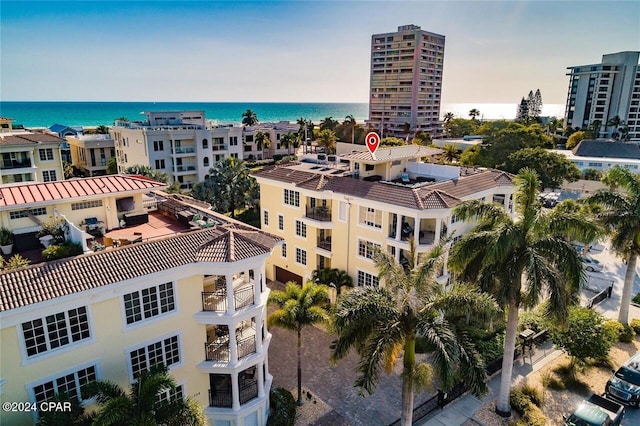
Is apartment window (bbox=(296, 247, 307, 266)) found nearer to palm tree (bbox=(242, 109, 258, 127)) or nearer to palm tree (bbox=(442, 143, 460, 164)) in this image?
palm tree (bbox=(442, 143, 460, 164))

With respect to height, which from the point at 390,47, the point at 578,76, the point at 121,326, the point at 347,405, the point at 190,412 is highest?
the point at 390,47

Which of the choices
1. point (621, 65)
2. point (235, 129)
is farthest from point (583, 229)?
point (621, 65)

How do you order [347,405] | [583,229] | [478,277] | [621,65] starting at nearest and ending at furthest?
1. [583,229]
2. [478,277]
3. [347,405]
4. [621,65]

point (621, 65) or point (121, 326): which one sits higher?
point (621, 65)

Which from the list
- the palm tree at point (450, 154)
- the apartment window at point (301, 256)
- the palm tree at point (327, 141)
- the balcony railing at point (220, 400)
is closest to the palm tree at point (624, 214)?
the apartment window at point (301, 256)

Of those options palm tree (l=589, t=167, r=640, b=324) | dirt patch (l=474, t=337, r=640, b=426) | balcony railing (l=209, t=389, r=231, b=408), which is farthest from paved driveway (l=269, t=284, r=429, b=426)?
palm tree (l=589, t=167, r=640, b=324)

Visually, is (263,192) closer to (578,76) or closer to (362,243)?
(362,243)

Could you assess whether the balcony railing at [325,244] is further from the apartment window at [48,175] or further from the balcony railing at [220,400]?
the apartment window at [48,175]
